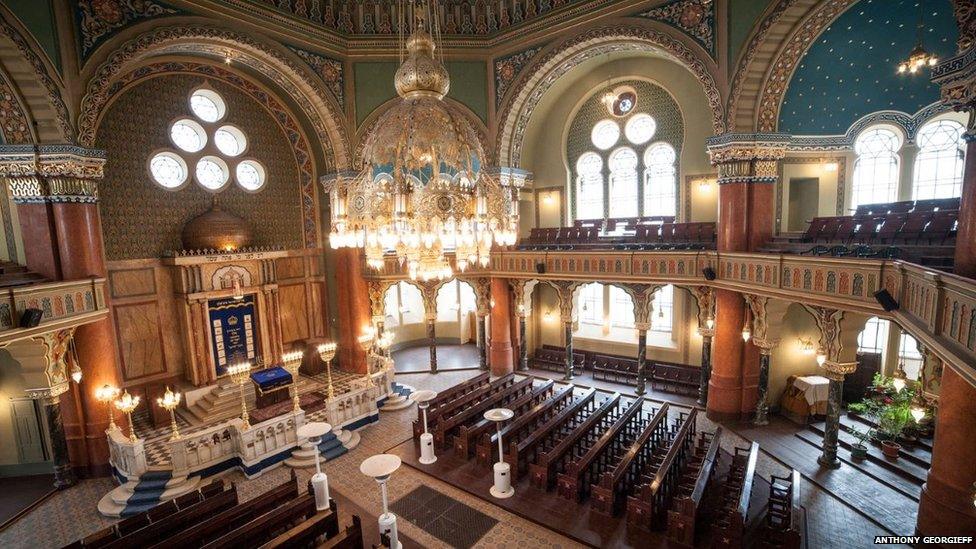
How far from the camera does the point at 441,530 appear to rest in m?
8.16

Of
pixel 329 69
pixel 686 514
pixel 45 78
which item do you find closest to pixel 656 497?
pixel 686 514

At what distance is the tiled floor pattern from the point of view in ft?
25.6

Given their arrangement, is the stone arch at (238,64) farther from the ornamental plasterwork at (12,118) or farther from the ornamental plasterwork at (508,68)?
the ornamental plasterwork at (508,68)

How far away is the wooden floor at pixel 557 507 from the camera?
25.1 feet

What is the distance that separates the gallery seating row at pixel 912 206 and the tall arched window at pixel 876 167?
0.86 m

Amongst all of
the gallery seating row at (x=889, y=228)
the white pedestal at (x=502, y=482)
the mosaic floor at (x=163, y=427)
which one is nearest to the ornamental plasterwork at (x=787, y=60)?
the gallery seating row at (x=889, y=228)

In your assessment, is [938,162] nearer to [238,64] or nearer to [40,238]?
[238,64]

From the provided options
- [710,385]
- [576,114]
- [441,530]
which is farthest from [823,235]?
[441,530]

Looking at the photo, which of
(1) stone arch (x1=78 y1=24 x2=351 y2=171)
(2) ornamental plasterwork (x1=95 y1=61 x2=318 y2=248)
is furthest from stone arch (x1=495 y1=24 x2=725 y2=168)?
(2) ornamental plasterwork (x1=95 y1=61 x2=318 y2=248)

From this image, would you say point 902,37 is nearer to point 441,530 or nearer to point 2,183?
point 441,530

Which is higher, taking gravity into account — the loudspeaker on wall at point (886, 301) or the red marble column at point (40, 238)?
the red marble column at point (40, 238)

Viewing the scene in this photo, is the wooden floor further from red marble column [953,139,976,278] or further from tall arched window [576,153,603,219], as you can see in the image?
tall arched window [576,153,603,219]

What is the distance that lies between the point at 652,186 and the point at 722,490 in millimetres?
10956

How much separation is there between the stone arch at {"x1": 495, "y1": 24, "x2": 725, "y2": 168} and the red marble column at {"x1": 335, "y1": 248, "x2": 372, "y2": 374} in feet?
21.7
